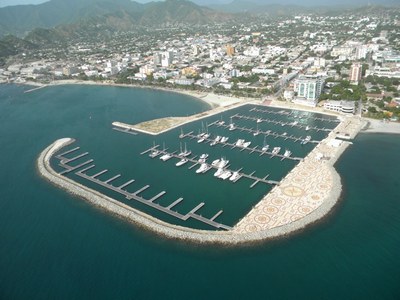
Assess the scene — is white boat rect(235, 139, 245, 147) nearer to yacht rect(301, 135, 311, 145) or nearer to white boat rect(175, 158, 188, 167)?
yacht rect(301, 135, 311, 145)

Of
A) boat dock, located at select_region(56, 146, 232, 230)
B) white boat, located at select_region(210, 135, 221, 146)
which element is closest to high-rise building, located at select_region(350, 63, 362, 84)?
white boat, located at select_region(210, 135, 221, 146)

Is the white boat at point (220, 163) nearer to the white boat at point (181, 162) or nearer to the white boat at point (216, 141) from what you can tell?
the white boat at point (181, 162)

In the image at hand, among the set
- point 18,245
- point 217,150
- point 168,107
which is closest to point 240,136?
point 217,150


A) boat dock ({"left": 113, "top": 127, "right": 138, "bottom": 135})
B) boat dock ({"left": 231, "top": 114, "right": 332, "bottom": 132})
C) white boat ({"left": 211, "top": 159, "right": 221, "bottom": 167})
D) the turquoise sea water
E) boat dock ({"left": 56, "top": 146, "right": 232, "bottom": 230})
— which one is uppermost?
boat dock ({"left": 231, "top": 114, "right": 332, "bottom": 132})

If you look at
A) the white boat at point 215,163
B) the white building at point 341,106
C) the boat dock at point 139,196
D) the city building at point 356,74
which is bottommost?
the boat dock at point 139,196

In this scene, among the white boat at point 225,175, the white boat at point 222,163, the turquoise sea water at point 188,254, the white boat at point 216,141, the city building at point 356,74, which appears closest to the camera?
the turquoise sea water at point 188,254

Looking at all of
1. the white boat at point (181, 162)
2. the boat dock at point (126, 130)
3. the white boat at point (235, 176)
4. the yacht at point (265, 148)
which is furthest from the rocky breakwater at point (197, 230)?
the boat dock at point (126, 130)

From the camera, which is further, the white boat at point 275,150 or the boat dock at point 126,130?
the boat dock at point 126,130
